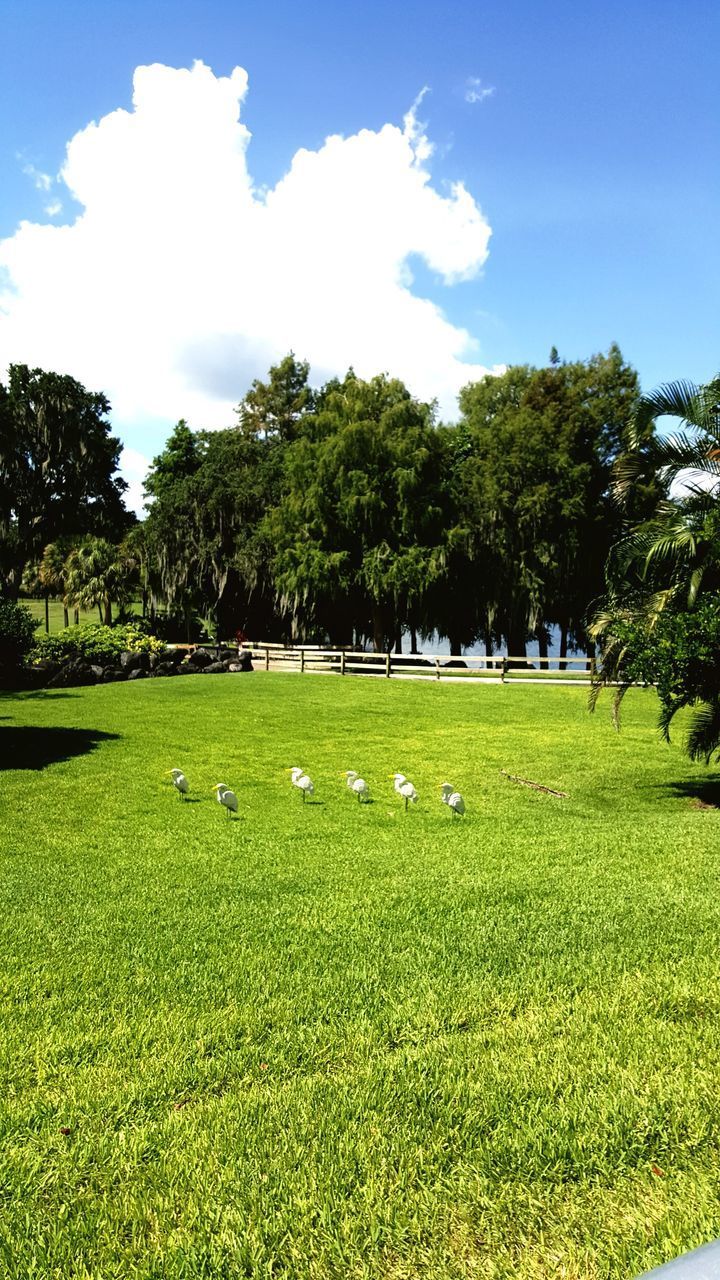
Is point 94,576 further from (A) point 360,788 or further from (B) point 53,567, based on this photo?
(A) point 360,788

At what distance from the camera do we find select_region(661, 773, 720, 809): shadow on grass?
35.9 ft

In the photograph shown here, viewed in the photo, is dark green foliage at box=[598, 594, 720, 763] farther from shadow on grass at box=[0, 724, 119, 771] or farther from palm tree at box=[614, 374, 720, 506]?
shadow on grass at box=[0, 724, 119, 771]

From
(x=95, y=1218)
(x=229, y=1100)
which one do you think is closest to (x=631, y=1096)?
(x=229, y=1100)

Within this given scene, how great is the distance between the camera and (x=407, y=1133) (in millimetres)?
2918

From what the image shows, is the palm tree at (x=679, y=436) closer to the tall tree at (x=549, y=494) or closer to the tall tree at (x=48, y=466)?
the tall tree at (x=549, y=494)

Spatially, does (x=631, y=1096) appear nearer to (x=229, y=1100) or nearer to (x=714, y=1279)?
(x=229, y=1100)

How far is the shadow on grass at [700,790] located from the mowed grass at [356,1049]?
7.84ft

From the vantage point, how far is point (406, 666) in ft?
97.1

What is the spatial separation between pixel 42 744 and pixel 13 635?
514 inches

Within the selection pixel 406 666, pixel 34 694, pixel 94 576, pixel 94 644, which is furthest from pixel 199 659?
pixel 94 576

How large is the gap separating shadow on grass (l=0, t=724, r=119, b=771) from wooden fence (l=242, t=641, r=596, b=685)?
590 inches

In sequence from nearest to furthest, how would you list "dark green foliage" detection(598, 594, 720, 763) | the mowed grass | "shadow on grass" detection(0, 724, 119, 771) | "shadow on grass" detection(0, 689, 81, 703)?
the mowed grass, "dark green foliage" detection(598, 594, 720, 763), "shadow on grass" detection(0, 724, 119, 771), "shadow on grass" detection(0, 689, 81, 703)

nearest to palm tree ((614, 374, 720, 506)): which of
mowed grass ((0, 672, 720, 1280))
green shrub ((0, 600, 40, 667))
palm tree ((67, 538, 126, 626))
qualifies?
mowed grass ((0, 672, 720, 1280))

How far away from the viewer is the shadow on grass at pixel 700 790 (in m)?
10.9
